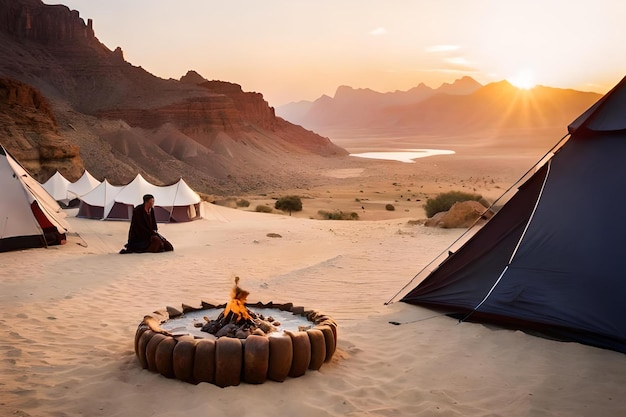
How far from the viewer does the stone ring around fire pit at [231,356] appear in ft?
17.3

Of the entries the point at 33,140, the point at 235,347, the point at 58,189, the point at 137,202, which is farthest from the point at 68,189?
the point at 235,347

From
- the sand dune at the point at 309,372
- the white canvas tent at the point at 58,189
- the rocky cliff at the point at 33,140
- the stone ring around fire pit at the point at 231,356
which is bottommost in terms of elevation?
the sand dune at the point at 309,372

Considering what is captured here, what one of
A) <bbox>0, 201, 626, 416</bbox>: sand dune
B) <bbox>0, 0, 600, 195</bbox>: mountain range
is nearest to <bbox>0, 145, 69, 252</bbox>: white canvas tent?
<bbox>0, 201, 626, 416</bbox>: sand dune

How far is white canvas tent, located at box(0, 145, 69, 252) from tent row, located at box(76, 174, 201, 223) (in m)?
6.31

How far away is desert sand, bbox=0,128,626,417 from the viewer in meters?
5.02

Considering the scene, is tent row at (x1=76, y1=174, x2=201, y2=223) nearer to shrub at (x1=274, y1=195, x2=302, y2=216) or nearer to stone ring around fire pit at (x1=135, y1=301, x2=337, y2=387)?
shrub at (x1=274, y1=195, x2=302, y2=216)

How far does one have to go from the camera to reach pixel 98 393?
16.8 ft

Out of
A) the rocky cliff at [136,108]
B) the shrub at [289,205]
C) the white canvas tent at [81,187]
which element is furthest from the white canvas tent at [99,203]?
the rocky cliff at [136,108]

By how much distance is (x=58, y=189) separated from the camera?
26.0 meters

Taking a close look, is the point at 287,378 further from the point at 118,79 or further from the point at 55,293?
the point at 118,79

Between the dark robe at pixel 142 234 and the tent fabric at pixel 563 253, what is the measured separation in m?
7.95

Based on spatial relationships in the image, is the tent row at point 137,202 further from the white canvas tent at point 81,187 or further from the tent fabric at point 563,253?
the tent fabric at point 563,253

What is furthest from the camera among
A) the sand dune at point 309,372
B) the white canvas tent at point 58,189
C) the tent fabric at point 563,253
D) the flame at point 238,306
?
the white canvas tent at point 58,189

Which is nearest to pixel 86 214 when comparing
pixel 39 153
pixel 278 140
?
pixel 39 153
